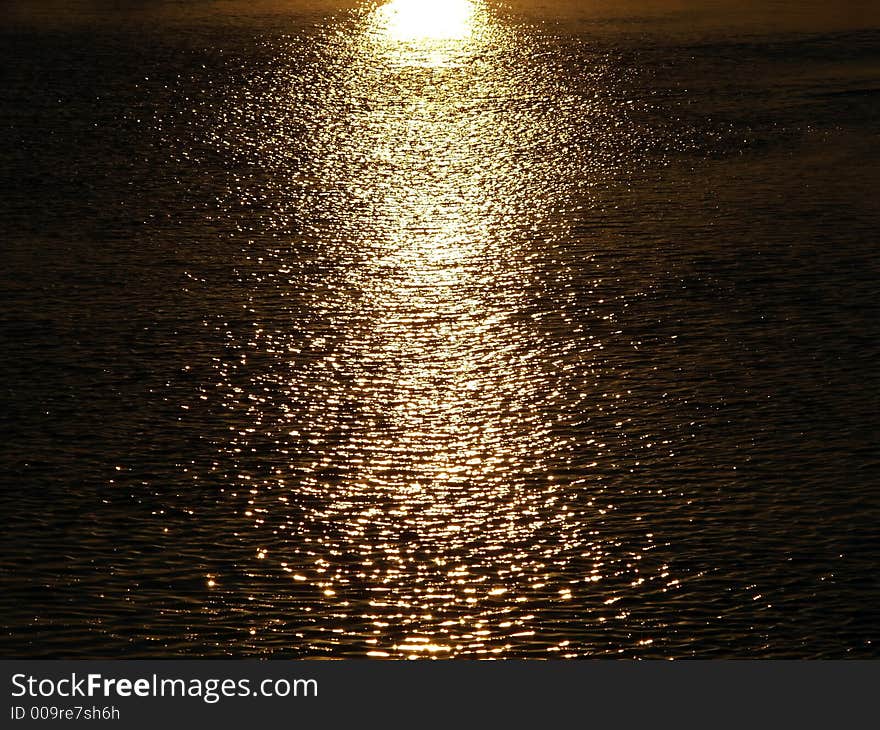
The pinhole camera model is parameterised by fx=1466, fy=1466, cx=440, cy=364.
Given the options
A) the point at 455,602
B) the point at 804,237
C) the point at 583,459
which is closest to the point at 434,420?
the point at 583,459

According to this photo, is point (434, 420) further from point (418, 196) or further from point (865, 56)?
point (865, 56)

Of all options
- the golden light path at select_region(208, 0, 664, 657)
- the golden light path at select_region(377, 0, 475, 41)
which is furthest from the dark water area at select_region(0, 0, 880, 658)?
the golden light path at select_region(377, 0, 475, 41)

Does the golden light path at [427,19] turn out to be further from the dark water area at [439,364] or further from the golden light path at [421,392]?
the golden light path at [421,392]
